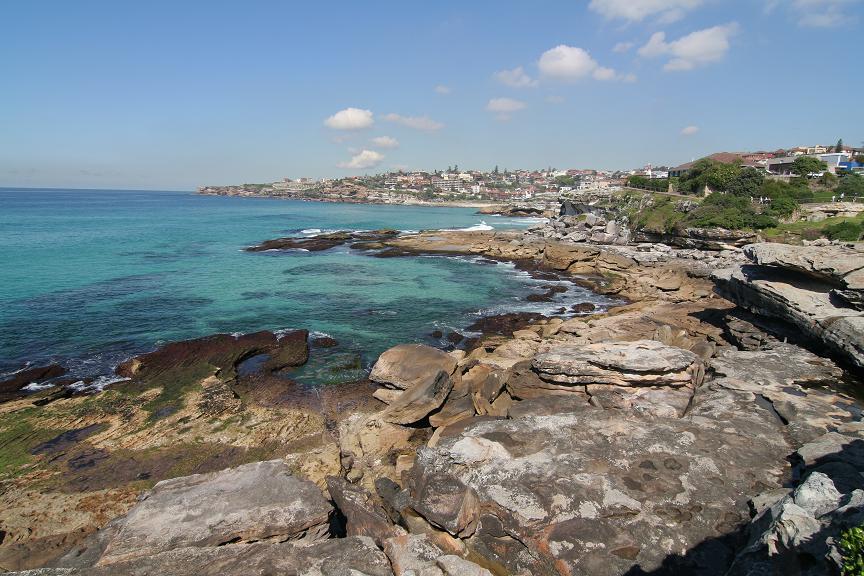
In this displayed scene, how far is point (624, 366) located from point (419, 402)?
20.4 feet

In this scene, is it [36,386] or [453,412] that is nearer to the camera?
[453,412]

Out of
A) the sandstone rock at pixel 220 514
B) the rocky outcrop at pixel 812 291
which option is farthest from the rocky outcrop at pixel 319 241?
the sandstone rock at pixel 220 514

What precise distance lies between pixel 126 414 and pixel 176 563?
10865 mm

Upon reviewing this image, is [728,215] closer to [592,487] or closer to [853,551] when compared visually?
[592,487]

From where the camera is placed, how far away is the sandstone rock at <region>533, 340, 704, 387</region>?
12945 mm

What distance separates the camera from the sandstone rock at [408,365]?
656 inches

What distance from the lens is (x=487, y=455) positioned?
32.6 ft

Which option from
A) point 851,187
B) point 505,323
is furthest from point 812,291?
point 851,187

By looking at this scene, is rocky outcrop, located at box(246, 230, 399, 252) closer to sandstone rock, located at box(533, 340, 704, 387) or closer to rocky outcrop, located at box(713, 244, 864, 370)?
sandstone rock, located at box(533, 340, 704, 387)

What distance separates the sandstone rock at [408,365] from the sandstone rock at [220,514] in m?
7.44

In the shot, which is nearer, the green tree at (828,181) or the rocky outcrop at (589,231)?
the rocky outcrop at (589,231)

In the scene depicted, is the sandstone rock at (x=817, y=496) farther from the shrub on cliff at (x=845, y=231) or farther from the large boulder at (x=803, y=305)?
the shrub on cliff at (x=845, y=231)

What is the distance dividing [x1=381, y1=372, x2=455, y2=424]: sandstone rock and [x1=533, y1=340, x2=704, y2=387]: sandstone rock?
310cm

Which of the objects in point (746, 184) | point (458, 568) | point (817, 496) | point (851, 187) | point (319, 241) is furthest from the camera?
point (319, 241)
